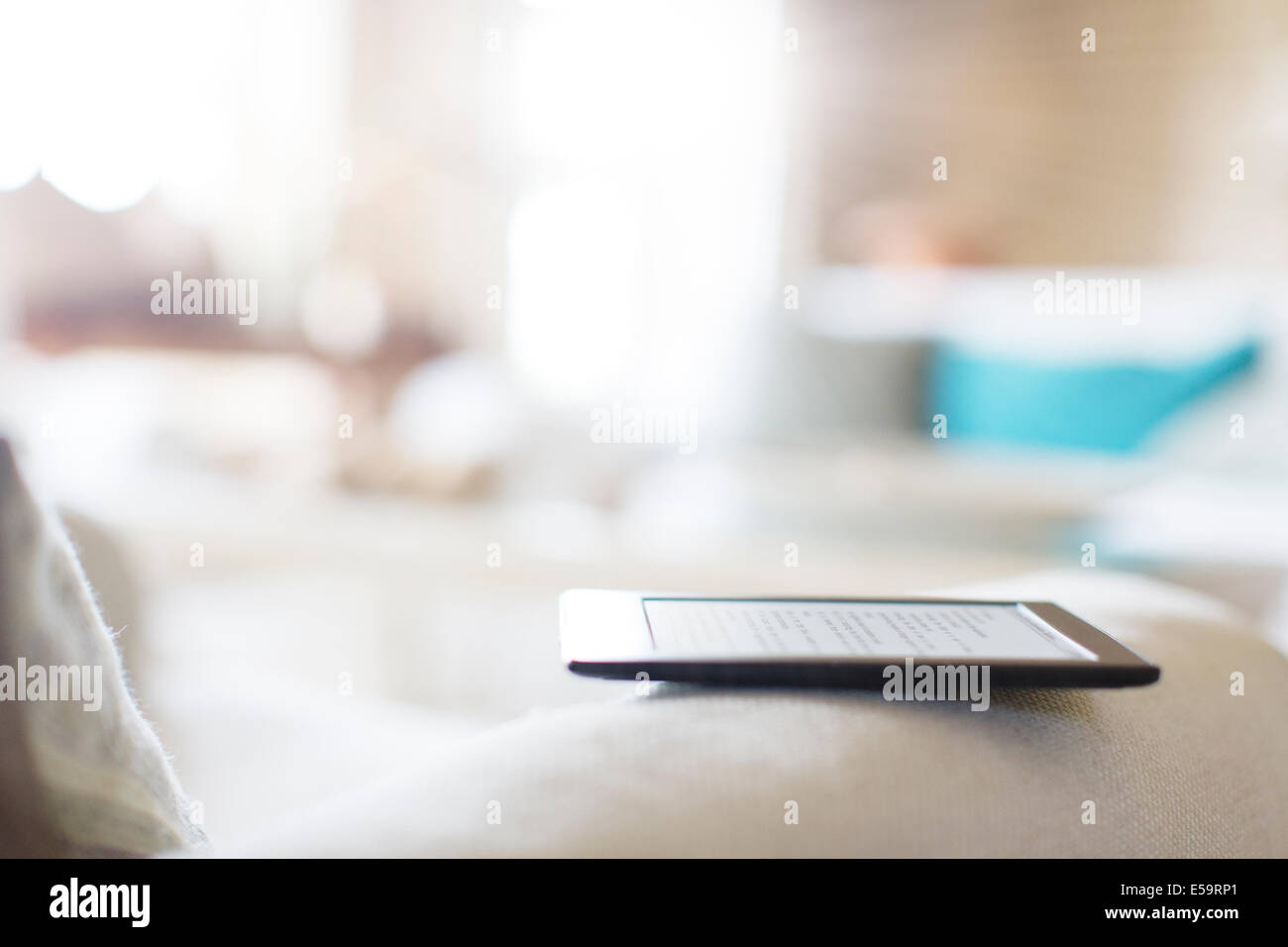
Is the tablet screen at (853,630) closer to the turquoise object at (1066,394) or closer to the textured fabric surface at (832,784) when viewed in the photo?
the textured fabric surface at (832,784)

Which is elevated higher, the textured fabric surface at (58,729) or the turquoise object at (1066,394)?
the turquoise object at (1066,394)

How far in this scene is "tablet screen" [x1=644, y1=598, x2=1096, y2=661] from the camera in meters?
0.41

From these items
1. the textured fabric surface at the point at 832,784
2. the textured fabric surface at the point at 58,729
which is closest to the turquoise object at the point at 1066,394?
the textured fabric surface at the point at 832,784

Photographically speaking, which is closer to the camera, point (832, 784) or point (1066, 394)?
point (832, 784)

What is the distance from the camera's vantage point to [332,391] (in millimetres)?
3896

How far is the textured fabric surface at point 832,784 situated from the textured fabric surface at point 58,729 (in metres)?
0.07

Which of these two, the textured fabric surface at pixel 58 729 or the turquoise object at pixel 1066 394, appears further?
the turquoise object at pixel 1066 394

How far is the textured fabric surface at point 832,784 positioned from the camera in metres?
0.33

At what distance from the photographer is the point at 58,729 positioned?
1.16ft

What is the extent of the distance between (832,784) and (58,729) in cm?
28

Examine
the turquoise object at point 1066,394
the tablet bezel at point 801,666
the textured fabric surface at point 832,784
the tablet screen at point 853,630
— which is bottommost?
the textured fabric surface at point 832,784

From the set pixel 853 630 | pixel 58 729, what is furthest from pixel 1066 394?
pixel 58 729

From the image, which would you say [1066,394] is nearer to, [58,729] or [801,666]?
[801,666]
